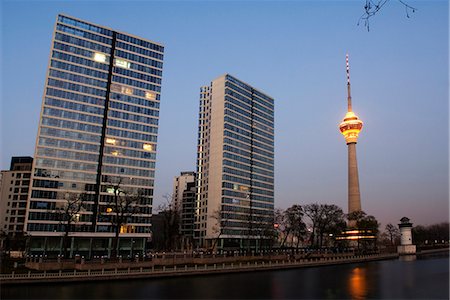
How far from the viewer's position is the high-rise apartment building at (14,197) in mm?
148500

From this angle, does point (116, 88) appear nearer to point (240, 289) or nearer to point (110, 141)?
point (110, 141)

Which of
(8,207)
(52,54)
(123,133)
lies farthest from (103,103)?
(8,207)

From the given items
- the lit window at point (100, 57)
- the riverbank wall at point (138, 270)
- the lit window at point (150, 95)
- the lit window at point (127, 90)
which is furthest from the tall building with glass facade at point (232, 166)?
the riverbank wall at point (138, 270)

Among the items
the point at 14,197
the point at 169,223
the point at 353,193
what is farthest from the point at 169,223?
the point at 353,193

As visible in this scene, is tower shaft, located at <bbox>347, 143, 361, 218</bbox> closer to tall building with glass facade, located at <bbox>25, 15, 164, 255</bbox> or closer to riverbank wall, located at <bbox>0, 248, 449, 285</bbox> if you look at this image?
riverbank wall, located at <bbox>0, 248, 449, 285</bbox>

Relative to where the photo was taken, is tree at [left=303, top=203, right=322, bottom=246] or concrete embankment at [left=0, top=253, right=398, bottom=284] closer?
concrete embankment at [left=0, top=253, right=398, bottom=284]

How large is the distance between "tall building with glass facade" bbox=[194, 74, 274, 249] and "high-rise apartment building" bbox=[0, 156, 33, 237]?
73.5m

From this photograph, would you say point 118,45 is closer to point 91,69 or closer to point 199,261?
point 91,69

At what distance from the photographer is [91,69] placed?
12481cm

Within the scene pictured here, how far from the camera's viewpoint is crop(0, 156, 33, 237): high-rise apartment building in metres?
148

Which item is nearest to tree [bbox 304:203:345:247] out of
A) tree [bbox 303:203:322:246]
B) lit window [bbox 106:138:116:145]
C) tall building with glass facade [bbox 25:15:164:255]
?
tree [bbox 303:203:322:246]

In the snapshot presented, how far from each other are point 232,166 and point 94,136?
62003mm

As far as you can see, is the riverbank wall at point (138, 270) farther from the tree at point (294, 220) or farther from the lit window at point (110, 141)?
the lit window at point (110, 141)

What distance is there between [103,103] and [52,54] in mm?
22171
